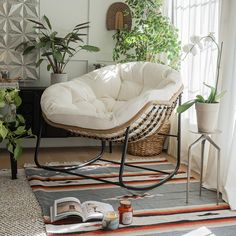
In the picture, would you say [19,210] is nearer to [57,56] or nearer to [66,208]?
[66,208]

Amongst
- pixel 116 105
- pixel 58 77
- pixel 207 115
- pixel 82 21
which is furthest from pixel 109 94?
pixel 82 21

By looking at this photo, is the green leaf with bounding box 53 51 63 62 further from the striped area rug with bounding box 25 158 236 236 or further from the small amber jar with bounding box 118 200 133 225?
the small amber jar with bounding box 118 200 133 225

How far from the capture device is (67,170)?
2885 mm

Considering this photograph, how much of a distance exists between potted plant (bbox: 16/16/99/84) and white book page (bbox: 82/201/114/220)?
1598 mm

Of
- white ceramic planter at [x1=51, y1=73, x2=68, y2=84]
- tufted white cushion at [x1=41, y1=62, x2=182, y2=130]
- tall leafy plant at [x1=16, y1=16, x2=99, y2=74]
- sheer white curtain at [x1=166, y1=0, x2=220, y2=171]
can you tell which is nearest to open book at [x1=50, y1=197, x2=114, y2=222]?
tufted white cushion at [x1=41, y1=62, x2=182, y2=130]

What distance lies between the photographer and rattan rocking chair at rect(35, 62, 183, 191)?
7.64 feet

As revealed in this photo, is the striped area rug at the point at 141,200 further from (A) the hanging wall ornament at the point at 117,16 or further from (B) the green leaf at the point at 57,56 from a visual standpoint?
(A) the hanging wall ornament at the point at 117,16

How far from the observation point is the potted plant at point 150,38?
3.42 metres

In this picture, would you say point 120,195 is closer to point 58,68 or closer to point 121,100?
point 121,100

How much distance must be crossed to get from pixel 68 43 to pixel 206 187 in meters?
1.92

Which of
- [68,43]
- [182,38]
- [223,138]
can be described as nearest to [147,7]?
[182,38]

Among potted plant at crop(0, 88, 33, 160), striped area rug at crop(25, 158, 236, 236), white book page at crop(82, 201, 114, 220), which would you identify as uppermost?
potted plant at crop(0, 88, 33, 160)

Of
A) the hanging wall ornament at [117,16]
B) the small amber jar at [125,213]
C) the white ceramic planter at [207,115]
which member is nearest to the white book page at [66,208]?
the small amber jar at [125,213]

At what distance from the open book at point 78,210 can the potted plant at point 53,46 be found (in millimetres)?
1599
